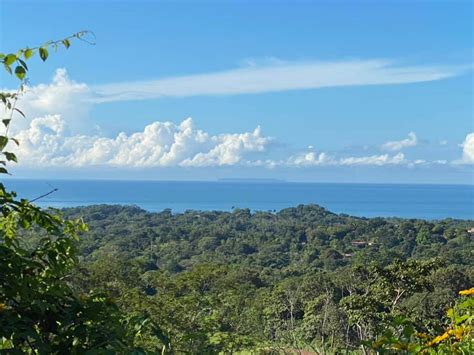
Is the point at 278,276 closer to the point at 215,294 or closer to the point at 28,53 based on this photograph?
the point at 215,294

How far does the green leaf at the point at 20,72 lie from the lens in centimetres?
138

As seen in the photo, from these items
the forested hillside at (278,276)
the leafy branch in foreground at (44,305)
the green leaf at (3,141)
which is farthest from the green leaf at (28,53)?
the forested hillside at (278,276)

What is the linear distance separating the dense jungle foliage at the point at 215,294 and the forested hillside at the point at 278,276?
40 mm

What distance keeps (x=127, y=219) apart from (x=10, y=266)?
61.2 m

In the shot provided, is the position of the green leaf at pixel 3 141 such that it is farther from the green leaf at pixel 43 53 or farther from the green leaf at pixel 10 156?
the green leaf at pixel 43 53

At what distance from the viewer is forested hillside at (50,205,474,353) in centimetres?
499

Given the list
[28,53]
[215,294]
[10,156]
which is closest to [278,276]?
[215,294]

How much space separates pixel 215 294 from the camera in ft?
41.5

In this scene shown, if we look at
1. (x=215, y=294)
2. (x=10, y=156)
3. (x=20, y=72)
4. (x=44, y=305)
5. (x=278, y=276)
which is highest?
(x=20, y=72)

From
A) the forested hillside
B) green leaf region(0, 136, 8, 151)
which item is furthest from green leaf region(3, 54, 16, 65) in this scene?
the forested hillside

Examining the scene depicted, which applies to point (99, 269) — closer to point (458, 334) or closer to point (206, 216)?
point (458, 334)

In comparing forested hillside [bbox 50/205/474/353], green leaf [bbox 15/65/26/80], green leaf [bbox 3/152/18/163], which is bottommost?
forested hillside [bbox 50/205/474/353]

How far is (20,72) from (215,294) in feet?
38.0

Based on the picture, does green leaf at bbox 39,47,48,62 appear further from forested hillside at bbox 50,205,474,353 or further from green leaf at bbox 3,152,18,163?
forested hillside at bbox 50,205,474,353
